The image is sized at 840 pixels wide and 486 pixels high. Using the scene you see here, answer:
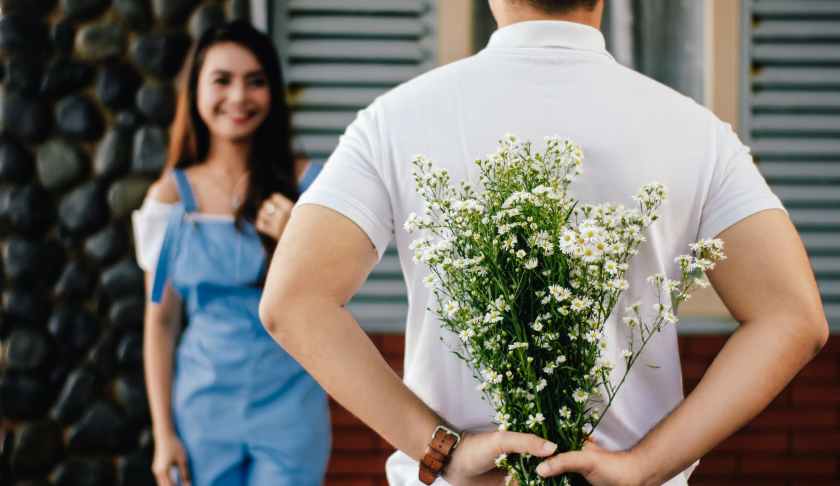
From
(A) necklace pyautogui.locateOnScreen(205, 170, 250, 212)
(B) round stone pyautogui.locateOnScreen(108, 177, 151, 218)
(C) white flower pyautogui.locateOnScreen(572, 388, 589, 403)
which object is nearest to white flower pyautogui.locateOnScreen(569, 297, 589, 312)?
(C) white flower pyautogui.locateOnScreen(572, 388, 589, 403)

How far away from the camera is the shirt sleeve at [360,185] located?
1235 millimetres

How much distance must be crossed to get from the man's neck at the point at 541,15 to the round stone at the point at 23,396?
288cm

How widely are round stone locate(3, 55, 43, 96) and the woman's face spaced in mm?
1111

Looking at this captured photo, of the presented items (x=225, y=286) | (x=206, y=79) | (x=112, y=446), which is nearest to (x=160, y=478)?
(x=225, y=286)

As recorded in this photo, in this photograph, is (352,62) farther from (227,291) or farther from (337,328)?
(337,328)

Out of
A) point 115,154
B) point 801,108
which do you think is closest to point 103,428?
point 115,154

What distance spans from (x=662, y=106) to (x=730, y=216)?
0.19m

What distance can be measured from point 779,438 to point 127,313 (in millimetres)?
2675

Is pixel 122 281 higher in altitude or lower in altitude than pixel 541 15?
lower

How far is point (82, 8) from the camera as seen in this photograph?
342 centimetres

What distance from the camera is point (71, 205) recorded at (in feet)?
11.3

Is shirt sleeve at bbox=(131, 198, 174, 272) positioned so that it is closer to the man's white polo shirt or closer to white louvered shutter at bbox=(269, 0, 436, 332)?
white louvered shutter at bbox=(269, 0, 436, 332)

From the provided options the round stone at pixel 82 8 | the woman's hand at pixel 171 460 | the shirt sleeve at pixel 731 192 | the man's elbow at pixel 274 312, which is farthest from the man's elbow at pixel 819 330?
the round stone at pixel 82 8

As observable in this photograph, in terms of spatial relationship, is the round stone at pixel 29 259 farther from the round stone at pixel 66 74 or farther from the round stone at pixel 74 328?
the round stone at pixel 66 74
